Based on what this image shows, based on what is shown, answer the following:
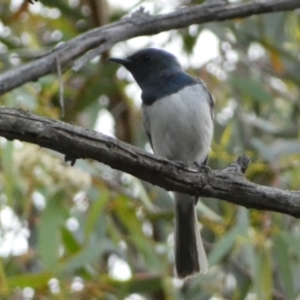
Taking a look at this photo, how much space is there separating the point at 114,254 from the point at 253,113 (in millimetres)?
1447

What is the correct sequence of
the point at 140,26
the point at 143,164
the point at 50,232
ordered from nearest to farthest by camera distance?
the point at 143,164 < the point at 140,26 < the point at 50,232

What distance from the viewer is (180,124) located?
3475 mm

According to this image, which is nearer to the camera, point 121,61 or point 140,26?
point 140,26

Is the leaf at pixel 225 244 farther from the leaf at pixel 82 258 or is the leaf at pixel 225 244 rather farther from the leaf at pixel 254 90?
the leaf at pixel 254 90

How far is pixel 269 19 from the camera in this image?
4.44 m

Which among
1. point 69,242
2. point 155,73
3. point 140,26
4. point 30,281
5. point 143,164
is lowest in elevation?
point 143,164

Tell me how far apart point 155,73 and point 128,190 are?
29.3 inches

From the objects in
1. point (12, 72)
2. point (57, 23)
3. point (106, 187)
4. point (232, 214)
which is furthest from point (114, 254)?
point (12, 72)

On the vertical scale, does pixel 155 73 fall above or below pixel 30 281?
above

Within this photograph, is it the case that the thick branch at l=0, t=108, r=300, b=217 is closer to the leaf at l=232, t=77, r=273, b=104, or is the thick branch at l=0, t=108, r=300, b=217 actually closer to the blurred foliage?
the blurred foliage

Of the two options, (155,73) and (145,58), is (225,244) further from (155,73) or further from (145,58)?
(145,58)

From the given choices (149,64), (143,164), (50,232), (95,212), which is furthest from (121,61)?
(143,164)

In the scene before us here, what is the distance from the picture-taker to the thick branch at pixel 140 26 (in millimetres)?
3115

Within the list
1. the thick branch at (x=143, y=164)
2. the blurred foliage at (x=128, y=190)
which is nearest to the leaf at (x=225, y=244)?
the blurred foliage at (x=128, y=190)
